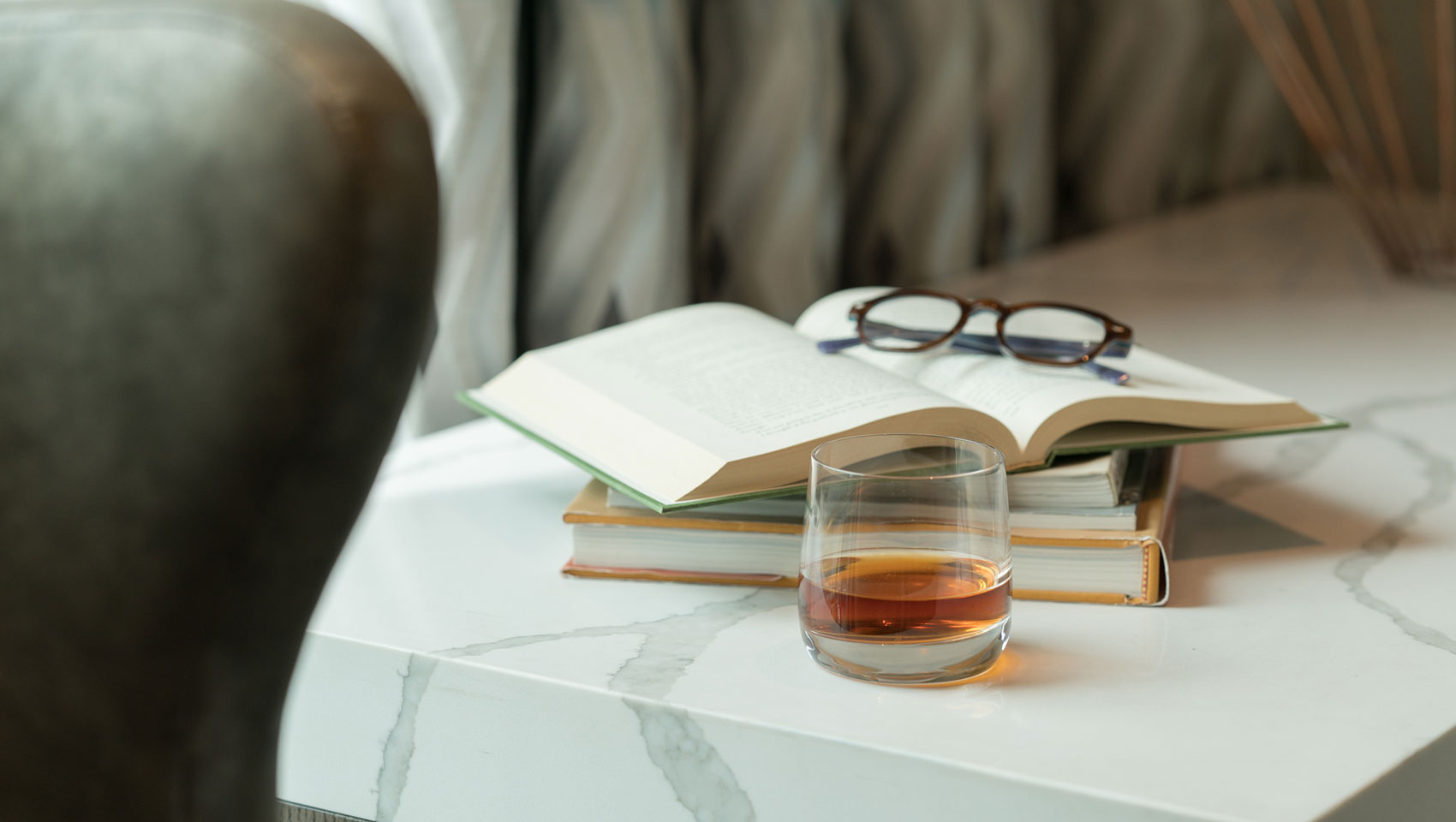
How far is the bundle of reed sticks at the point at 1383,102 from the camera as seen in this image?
4.43 feet

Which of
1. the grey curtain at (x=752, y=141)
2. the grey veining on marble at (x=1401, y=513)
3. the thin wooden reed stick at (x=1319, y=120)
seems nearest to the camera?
the grey veining on marble at (x=1401, y=513)

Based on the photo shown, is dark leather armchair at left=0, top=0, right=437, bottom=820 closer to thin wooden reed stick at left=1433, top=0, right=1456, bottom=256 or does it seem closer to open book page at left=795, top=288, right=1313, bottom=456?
open book page at left=795, top=288, right=1313, bottom=456

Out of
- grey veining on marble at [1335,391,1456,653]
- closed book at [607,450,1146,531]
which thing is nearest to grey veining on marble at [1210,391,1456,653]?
grey veining on marble at [1335,391,1456,653]

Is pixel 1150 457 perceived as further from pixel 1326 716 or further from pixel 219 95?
pixel 219 95

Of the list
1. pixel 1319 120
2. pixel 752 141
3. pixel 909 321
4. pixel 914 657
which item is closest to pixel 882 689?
pixel 914 657

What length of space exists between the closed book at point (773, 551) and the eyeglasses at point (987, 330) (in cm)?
8

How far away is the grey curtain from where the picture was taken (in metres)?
0.91

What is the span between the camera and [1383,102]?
142 cm

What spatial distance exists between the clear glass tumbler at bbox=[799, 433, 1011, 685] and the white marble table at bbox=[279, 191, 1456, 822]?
0.01 meters

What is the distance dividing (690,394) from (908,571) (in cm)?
18

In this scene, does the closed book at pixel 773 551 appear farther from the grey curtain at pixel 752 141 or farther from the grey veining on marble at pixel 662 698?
→ the grey curtain at pixel 752 141

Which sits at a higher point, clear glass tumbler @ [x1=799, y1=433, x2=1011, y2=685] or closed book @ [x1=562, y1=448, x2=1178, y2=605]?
clear glass tumbler @ [x1=799, y1=433, x2=1011, y2=685]

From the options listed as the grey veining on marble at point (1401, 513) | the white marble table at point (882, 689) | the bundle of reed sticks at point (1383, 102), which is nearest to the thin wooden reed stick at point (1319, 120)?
the bundle of reed sticks at point (1383, 102)

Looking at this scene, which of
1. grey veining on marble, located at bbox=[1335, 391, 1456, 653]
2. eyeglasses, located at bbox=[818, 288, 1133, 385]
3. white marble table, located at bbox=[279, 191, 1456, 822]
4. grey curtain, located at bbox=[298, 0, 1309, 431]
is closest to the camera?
white marble table, located at bbox=[279, 191, 1456, 822]
